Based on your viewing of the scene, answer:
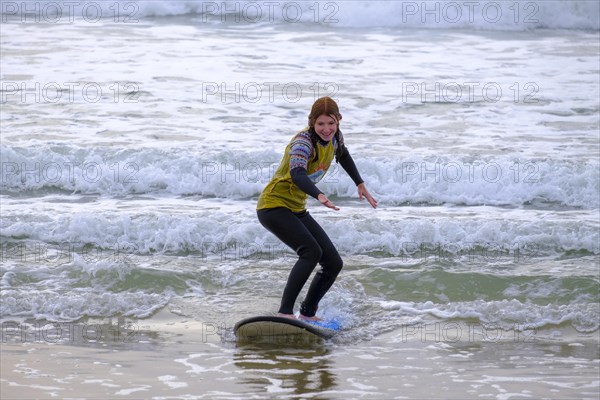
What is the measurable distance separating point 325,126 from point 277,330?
142cm

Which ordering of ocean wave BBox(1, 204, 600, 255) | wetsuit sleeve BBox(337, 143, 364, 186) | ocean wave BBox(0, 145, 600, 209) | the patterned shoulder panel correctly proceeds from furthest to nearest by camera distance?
1. ocean wave BBox(0, 145, 600, 209)
2. ocean wave BBox(1, 204, 600, 255)
3. wetsuit sleeve BBox(337, 143, 364, 186)
4. the patterned shoulder panel

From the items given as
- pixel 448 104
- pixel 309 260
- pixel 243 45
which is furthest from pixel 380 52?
pixel 309 260

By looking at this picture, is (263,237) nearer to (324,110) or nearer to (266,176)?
(266,176)

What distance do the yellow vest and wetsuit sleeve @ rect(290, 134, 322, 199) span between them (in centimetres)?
10

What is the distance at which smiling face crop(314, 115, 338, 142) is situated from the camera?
6.32 metres

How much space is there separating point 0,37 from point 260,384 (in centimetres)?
1710

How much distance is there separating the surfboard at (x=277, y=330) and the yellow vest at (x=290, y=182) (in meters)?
0.75

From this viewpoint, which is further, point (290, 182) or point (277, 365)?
point (290, 182)

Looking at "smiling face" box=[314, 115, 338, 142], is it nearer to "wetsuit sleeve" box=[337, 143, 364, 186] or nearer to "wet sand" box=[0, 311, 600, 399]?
"wetsuit sleeve" box=[337, 143, 364, 186]

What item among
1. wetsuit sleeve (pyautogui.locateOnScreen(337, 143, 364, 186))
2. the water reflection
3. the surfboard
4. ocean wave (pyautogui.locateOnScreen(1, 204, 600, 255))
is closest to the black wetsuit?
wetsuit sleeve (pyautogui.locateOnScreen(337, 143, 364, 186))

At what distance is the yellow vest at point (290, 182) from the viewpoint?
253 inches

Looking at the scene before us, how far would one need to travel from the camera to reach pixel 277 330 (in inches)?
263

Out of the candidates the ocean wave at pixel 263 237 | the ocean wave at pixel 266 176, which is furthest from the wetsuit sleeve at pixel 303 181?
the ocean wave at pixel 266 176

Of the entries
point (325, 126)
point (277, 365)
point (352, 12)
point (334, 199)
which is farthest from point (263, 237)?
point (352, 12)
